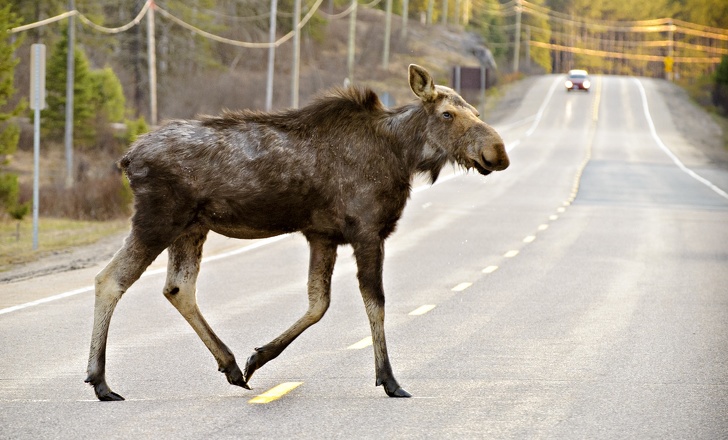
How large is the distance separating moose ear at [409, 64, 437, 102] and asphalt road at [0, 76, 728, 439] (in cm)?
189

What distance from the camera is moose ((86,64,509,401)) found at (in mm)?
7961

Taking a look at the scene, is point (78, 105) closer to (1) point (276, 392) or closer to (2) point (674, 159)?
(2) point (674, 159)

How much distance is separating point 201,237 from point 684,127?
69204 mm

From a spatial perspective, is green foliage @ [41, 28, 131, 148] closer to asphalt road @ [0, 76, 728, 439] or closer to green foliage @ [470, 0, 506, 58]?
asphalt road @ [0, 76, 728, 439]

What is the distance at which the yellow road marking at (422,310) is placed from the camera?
12719 mm

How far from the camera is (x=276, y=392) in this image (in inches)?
321

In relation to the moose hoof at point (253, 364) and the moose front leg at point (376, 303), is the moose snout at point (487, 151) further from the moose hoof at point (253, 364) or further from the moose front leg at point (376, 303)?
the moose hoof at point (253, 364)

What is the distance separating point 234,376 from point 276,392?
293 millimetres

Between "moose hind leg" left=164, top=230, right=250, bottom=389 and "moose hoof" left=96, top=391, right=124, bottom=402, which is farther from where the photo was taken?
"moose hind leg" left=164, top=230, right=250, bottom=389

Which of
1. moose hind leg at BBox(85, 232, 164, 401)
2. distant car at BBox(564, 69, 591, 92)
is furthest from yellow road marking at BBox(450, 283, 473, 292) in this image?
distant car at BBox(564, 69, 591, 92)

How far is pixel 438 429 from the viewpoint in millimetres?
7145

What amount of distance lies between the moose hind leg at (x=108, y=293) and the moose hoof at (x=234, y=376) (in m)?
0.68

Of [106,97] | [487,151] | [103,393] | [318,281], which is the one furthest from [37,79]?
[106,97]

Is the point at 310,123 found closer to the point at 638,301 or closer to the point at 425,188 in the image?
the point at 638,301
